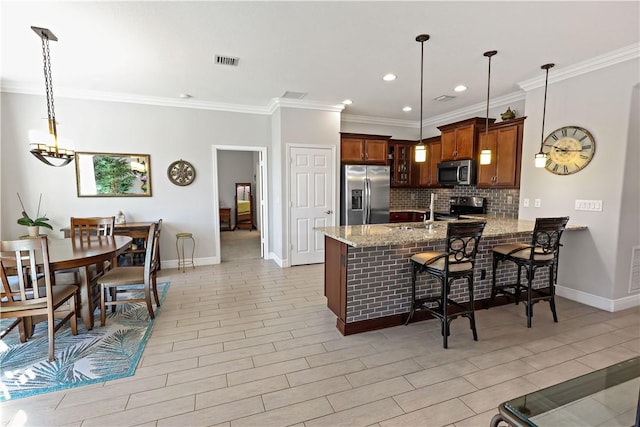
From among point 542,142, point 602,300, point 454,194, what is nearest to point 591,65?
point 542,142

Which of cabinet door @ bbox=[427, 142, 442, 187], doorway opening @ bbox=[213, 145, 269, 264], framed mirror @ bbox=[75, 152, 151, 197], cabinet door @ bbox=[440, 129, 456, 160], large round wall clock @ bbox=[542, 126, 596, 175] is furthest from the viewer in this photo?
doorway opening @ bbox=[213, 145, 269, 264]

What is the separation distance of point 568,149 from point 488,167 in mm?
1164

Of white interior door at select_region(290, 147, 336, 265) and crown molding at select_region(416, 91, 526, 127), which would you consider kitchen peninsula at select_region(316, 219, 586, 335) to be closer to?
white interior door at select_region(290, 147, 336, 265)

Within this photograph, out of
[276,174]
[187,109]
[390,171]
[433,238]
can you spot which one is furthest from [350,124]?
[433,238]

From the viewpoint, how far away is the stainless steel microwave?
490 cm

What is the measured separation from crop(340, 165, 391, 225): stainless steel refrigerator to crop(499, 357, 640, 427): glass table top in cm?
409

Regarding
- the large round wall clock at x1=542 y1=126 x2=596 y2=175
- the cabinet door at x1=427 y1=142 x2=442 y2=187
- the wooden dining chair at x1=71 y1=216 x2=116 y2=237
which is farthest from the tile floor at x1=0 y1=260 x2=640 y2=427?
the cabinet door at x1=427 y1=142 x2=442 y2=187

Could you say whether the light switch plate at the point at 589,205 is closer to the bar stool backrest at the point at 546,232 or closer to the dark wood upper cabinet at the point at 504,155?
the bar stool backrest at the point at 546,232

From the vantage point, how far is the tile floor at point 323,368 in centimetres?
184

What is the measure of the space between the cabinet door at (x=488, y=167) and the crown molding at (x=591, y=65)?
0.86 m

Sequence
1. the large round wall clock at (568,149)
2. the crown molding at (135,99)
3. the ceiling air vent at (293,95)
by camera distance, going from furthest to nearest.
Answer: the ceiling air vent at (293,95), the crown molding at (135,99), the large round wall clock at (568,149)

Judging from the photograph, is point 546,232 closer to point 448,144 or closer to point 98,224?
point 448,144

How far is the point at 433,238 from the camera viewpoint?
2730 mm

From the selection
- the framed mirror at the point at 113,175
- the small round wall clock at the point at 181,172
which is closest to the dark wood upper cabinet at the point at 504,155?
the small round wall clock at the point at 181,172
